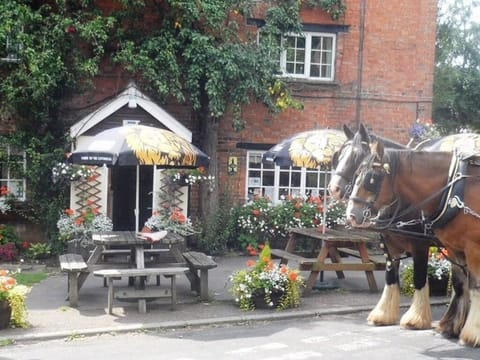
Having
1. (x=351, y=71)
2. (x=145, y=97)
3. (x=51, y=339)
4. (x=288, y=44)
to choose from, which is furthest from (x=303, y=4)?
(x=51, y=339)

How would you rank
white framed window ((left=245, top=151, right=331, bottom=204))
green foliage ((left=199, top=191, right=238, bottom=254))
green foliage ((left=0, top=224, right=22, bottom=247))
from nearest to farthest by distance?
green foliage ((left=0, top=224, right=22, bottom=247)), green foliage ((left=199, top=191, right=238, bottom=254)), white framed window ((left=245, top=151, right=331, bottom=204))

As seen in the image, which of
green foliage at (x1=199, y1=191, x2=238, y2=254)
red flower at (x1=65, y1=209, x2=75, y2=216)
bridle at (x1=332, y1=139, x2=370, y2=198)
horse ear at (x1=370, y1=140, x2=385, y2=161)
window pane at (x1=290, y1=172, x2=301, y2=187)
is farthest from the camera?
window pane at (x1=290, y1=172, x2=301, y2=187)

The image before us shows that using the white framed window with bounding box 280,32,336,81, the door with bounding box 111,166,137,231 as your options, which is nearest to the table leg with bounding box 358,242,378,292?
the door with bounding box 111,166,137,231

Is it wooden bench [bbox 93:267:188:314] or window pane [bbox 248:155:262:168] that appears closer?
wooden bench [bbox 93:267:188:314]

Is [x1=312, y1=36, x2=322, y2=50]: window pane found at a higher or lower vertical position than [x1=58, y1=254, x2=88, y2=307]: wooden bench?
higher

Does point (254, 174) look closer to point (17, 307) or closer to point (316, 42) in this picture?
point (316, 42)

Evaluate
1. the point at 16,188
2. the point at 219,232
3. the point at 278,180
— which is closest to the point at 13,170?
the point at 16,188

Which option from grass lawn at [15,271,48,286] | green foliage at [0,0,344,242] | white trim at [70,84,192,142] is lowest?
grass lawn at [15,271,48,286]

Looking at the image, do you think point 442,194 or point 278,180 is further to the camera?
point 278,180

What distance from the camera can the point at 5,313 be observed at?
22.8 ft

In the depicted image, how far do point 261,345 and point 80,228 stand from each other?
6.34 m

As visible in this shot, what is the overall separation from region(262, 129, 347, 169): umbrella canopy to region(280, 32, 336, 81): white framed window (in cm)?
580

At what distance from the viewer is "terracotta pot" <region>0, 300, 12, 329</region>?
6914 millimetres

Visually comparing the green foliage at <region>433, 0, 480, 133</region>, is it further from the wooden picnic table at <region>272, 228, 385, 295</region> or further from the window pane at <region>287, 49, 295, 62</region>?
the wooden picnic table at <region>272, 228, 385, 295</region>
